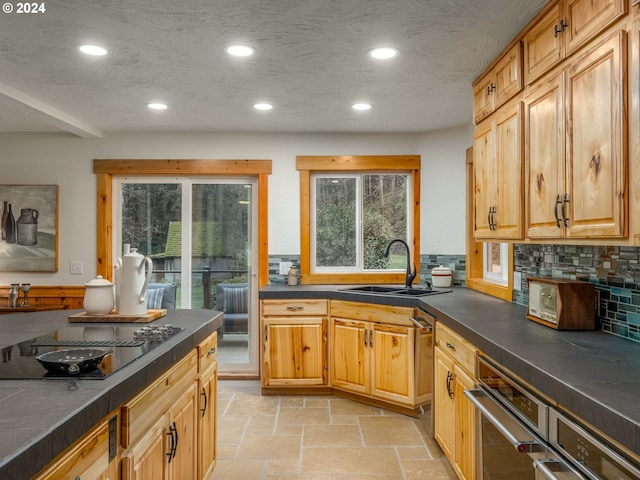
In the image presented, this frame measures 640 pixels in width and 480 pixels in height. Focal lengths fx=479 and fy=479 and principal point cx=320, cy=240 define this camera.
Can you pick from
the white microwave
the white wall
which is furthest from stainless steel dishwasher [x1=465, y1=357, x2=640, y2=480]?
the white wall

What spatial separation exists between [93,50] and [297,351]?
268cm

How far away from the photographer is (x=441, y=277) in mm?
4242

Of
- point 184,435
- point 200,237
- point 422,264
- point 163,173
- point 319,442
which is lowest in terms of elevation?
point 319,442

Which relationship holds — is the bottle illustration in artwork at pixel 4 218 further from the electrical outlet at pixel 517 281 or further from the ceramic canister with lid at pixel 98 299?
the electrical outlet at pixel 517 281

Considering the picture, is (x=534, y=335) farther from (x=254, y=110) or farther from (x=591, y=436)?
(x=254, y=110)

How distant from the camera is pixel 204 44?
8.23 ft

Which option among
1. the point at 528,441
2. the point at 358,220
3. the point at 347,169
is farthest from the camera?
the point at 358,220

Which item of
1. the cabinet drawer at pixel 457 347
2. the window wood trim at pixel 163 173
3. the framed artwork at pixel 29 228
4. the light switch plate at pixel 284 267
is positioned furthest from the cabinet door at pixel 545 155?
the framed artwork at pixel 29 228

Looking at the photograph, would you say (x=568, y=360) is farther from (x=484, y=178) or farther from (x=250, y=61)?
(x=250, y=61)

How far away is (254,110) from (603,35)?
2615 millimetres

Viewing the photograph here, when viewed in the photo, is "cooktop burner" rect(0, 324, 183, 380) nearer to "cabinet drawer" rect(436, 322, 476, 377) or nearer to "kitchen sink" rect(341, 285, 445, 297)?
"cabinet drawer" rect(436, 322, 476, 377)

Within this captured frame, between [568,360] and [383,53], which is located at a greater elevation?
[383,53]

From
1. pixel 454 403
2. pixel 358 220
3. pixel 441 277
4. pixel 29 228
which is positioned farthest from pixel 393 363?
pixel 29 228

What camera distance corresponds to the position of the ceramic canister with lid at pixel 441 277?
424 centimetres
